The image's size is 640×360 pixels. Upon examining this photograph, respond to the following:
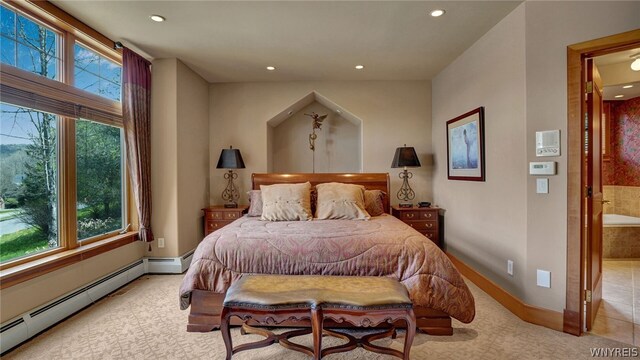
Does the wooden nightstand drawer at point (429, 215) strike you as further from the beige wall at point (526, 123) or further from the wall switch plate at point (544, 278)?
the wall switch plate at point (544, 278)

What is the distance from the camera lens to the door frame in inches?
84.4

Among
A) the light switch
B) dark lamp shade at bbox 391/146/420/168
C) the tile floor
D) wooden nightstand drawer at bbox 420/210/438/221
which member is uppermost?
dark lamp shade at bbox 391/146/420/168

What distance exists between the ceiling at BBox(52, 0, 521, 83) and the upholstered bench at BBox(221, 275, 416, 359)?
225 cm

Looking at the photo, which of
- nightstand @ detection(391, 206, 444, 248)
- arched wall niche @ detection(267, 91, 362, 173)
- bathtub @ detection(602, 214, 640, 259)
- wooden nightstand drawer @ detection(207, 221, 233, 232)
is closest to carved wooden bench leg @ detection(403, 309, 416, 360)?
nightstand @ detection(391, 206, 444, 248)

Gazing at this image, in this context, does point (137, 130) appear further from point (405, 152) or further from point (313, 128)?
point (405, 152)

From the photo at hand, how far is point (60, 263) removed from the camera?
7.98ft

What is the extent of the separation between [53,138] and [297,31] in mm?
2445

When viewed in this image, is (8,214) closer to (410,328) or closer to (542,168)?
(410,328)

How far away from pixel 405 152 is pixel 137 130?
3375mm

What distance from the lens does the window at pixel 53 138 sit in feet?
7.14

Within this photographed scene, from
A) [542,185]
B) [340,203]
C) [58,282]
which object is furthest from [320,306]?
[58,282]

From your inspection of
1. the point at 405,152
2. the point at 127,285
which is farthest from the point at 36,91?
the point at 405,152

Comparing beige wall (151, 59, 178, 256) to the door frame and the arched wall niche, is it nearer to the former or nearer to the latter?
the arched wall niche

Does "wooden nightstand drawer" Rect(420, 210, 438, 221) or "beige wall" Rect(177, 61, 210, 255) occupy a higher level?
"beige wall" Rect(177, 61, 210, 255)
